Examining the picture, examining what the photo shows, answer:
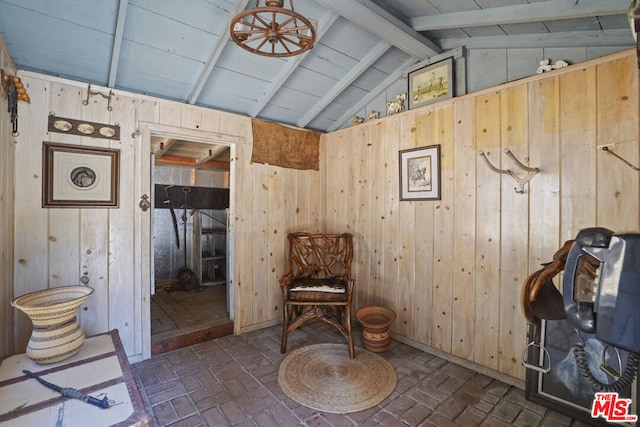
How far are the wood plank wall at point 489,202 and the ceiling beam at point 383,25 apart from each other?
47cm

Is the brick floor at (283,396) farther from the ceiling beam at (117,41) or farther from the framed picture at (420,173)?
the ceiling beam at (117,41)

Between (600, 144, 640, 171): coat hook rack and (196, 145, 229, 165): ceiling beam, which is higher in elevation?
(196, 145, 229, 165): ceiling beam

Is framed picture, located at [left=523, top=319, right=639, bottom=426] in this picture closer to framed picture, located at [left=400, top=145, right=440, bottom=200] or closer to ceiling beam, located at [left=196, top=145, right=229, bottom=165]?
framed picture, located at [left=400, top=145, right=440, bottom=200]

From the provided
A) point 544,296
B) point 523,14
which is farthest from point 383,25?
point 544,296

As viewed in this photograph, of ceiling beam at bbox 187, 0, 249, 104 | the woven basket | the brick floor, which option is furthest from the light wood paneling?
the woven basket

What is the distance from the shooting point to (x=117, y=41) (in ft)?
6.40

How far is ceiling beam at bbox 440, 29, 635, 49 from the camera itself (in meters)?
1.76

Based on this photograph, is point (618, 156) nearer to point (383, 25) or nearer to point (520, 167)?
point (520, 167)

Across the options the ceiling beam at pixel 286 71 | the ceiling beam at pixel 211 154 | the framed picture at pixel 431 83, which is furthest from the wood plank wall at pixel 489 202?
the ceiling beam at pixel 211 154

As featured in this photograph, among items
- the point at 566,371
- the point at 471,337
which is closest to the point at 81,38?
the point at 471,337

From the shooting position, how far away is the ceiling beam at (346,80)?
8.10 feet

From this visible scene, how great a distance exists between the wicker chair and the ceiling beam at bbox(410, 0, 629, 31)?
1887 millimetres

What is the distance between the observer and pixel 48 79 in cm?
208

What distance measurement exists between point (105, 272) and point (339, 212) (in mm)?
2232
